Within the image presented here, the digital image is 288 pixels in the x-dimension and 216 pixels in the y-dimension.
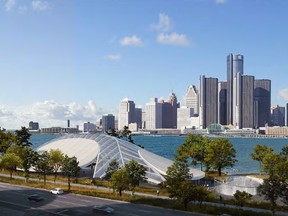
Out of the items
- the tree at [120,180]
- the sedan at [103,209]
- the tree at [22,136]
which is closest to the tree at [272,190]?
the sedan at [103,209]

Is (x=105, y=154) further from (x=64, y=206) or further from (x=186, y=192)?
(x=186, y=192)

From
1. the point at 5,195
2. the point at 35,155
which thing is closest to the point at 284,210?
the point at 5,195

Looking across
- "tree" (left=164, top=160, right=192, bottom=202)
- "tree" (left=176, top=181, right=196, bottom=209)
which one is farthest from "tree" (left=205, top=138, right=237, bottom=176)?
"tree" (left=176, top=181, right=196, bottom=209)

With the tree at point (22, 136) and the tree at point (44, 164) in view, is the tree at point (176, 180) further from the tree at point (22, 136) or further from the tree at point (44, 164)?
the tree at point (22, 136)

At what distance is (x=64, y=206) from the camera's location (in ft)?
Answer: 166

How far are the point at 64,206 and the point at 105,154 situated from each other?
1277 inches

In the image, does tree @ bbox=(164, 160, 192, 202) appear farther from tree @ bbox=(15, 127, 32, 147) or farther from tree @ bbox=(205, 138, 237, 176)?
tree @ bbox=(15, 127, 32, 147)

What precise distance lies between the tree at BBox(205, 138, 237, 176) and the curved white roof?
255 inches

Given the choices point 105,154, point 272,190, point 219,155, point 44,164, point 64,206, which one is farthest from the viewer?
point 219,155

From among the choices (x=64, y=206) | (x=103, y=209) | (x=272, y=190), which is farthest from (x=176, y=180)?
(x=64, y=206)

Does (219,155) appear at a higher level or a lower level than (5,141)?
lower

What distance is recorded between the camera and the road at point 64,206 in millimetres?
47250

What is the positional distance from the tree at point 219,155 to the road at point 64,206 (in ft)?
125

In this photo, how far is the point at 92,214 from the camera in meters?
46.2
